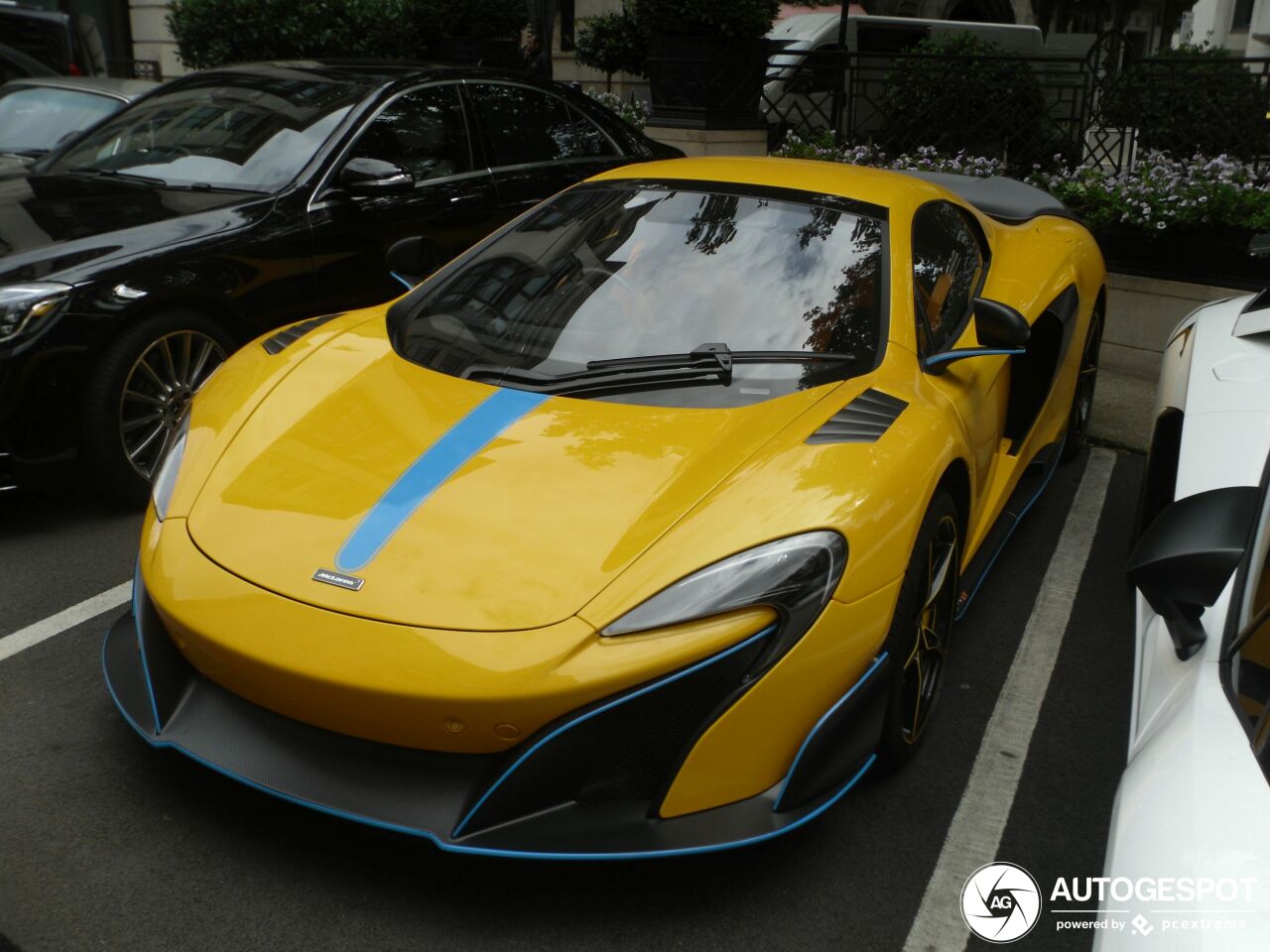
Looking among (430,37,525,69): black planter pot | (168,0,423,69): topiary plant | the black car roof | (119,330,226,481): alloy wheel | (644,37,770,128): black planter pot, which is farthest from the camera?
(168,0,423,69): topiary plant

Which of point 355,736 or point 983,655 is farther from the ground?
point 355,736

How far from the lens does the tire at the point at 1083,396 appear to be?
541 cm

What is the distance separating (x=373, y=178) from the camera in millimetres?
5191

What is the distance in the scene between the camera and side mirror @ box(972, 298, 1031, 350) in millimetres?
3467

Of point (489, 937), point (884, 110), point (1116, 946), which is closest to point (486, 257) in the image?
point (489, 937)

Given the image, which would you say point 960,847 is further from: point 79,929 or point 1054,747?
point 79,929

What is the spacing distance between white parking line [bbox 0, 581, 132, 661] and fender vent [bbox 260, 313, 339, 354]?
0.98m

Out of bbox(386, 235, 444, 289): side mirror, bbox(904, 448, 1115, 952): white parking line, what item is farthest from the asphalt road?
bbox(386, 235, 444, 289): side mirror

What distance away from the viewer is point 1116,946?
1.72 meters

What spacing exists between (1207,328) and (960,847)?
201 centimetres

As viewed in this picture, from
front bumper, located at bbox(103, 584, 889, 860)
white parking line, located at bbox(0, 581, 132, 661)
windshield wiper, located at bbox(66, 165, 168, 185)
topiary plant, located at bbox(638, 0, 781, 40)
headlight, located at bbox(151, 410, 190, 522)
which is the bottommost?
white parking line, located at bbox(0, 581, 132, 661)

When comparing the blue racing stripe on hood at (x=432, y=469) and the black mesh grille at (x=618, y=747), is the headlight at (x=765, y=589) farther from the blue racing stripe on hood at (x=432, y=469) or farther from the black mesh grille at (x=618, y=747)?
the blue racing stripe on hood at (x=432, y=469)

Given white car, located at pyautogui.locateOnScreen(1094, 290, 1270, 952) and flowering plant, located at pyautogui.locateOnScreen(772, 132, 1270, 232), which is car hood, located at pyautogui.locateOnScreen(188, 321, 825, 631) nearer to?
white car, located at pyautogui.locateOnScreen(1094, 290, 1270, 952)

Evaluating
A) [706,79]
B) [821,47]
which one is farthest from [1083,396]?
[821,47]
